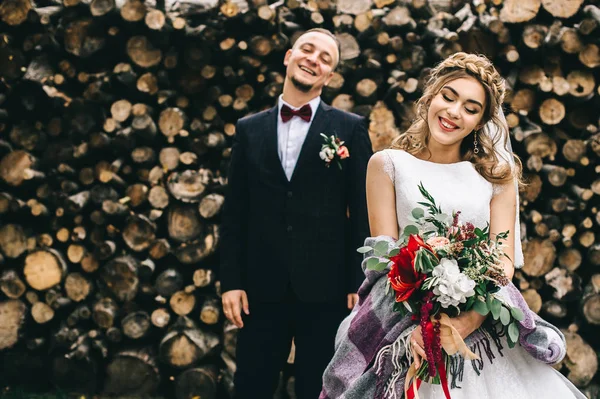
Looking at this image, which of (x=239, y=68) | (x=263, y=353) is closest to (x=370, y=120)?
(x=239, y=68)

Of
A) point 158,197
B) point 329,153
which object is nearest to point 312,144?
point 329,153

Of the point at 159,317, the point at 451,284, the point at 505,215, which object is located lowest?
the point at 159,317

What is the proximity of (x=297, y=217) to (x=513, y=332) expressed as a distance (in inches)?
42.7

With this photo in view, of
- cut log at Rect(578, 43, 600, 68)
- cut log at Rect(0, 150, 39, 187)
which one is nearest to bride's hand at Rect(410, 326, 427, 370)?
cut log at Rect(578, 43, 600, 68)

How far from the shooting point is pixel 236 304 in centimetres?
265

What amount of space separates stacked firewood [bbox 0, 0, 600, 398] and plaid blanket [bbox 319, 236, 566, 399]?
1.55 meters

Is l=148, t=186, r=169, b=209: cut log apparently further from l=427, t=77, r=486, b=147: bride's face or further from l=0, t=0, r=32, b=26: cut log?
l=427, t=77, r=486, b=147: bride's face

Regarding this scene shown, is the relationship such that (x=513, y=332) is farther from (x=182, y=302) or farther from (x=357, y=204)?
(x=182, y=302)

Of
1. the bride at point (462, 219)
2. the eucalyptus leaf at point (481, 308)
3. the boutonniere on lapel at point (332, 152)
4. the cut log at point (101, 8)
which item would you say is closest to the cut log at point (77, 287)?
the cut log at point (101, 8)

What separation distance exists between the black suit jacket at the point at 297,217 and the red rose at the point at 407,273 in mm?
843

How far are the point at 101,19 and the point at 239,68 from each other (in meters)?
0.83

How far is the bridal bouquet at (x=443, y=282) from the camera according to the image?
1677 mm

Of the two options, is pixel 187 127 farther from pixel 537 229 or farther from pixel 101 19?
pixel 537 229

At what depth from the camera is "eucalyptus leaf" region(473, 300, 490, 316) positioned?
1697mm
